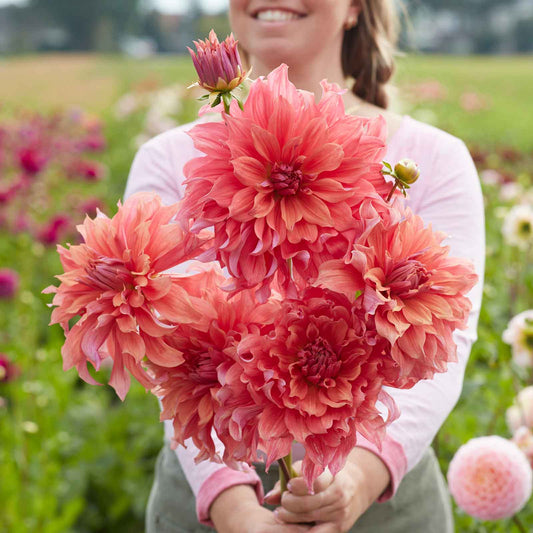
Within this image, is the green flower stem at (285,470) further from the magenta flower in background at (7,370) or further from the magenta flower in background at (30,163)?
the magenta flower in background at (30,163)

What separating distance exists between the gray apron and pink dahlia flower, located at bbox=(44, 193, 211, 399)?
1.60 feet

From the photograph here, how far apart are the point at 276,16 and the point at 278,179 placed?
48cm

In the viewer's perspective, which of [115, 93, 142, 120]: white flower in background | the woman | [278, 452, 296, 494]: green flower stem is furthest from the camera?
[115, 93, 142, 120]: white flower in background

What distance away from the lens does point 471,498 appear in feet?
3.39

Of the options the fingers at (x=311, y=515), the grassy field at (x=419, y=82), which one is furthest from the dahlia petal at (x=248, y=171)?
the grassy field at (x=419, y=82)

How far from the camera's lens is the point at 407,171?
50 cm

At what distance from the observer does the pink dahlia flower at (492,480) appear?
1015 mm

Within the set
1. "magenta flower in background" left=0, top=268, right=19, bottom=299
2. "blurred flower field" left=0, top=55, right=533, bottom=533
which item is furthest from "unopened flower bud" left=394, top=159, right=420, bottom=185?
"magenta flower in background" left=0, top=268, right=19, bottom=299

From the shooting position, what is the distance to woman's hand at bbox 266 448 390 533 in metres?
0.70

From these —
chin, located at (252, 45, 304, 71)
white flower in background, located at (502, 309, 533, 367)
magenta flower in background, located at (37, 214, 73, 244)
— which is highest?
chin, located at (252, 45, 304, 71)

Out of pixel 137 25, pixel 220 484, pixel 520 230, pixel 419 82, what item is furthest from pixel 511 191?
pixel 137 25

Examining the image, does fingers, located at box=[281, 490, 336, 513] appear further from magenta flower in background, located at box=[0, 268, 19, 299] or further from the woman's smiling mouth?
magenta flower in background, located at box=[0, 268, 19, 299]

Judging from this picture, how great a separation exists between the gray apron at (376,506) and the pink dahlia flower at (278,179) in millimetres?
541

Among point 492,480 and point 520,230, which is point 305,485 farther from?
point 520,230
